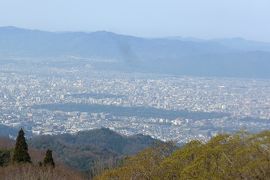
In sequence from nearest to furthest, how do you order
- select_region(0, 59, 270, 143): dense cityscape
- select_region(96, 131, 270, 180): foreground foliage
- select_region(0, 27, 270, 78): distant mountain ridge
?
1. select_region(96, 131, 270, 180): foreground foliage
2. select_region(0, 59, 270, 143): dense cityscape
3. select_region(0, 27, 270, 78): distant mountain ridge

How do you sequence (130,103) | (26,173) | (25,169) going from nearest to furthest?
(26,173), (25,169), (130,103)

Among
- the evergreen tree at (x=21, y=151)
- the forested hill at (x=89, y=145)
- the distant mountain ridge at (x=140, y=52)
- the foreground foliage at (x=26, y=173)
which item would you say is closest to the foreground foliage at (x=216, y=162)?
the foreground foliage at (x=26, y=173)

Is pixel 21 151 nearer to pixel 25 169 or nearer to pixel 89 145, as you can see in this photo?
pixel 25 169

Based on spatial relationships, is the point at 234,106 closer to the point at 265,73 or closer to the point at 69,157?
the point at 69,157

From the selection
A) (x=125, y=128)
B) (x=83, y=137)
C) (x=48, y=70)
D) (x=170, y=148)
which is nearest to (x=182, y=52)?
(x=48, y=70)

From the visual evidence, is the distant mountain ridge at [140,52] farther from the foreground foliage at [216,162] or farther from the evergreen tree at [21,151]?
the foreground foliage at [216,162]

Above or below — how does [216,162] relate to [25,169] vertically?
above

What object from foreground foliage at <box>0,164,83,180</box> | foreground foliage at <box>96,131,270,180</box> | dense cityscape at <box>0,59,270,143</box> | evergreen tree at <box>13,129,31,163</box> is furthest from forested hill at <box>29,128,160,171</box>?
foreground foliage at <box>96,131,270,180</box>

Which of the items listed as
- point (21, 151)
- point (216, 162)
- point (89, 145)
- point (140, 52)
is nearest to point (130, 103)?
point (89, 145)

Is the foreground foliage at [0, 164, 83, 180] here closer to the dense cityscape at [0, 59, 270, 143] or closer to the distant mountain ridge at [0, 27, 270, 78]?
the dense cityscape at [0, 59, 270, 143]
